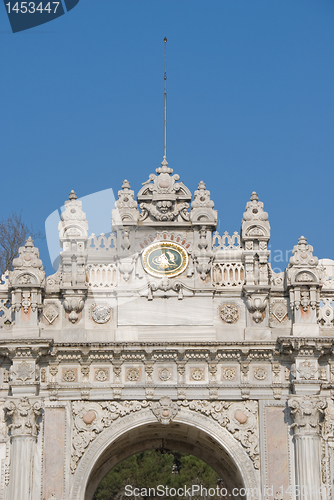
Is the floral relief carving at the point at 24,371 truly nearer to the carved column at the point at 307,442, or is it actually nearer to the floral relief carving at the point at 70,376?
the floral relief carving at the point at 70,376

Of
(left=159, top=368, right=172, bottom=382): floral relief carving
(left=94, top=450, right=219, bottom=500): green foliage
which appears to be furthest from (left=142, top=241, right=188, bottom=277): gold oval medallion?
(left=94, top=450, right=219, bottom=500): green foliage

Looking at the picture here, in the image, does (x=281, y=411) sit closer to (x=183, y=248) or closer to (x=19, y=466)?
(x=183, y=248)

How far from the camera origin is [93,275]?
25.8 m

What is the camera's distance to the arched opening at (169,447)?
25.3 meters

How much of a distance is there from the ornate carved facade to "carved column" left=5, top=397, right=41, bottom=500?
34 millimetres

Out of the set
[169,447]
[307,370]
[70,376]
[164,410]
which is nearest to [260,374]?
[307,370]

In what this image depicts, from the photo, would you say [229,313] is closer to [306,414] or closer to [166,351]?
[166,351]

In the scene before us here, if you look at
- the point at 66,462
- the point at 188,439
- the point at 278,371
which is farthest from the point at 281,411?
the point at 66,462

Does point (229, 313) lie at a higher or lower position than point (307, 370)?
higher

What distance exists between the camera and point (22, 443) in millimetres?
23859

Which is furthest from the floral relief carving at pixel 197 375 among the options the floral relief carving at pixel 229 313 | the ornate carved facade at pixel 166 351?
the floral relief carving at pixel 229 313

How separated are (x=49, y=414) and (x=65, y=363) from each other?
1.36 m

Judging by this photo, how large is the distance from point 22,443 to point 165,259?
609cm

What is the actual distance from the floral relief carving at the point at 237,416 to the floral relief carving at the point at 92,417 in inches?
54.4
